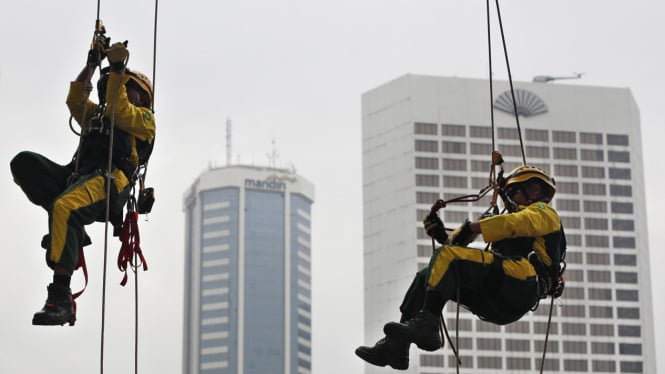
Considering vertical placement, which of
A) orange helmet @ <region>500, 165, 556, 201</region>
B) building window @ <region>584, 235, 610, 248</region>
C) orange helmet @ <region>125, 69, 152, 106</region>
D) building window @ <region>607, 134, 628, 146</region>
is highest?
building window @ <region>607, 134, 628, 146</region>

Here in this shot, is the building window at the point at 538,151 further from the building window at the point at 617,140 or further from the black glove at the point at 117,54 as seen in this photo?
the black glove at the point at 117,54

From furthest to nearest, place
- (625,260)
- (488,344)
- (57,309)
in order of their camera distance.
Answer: (625,260)
(488,344)
(57,309)

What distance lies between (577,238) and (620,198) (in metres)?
6.35

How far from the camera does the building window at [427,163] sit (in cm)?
13300

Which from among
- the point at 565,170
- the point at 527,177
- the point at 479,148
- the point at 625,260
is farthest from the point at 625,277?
the point at 527,177

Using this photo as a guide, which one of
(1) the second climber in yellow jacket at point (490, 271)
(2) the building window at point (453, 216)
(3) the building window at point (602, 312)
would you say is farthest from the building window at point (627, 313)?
(1) the second climber in yellow jacket at point (490, 271)

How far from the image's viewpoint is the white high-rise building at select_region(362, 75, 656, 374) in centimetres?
13012

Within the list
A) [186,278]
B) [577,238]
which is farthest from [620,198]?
[186,278]

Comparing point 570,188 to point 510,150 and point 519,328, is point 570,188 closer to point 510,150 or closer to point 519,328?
point 510,150

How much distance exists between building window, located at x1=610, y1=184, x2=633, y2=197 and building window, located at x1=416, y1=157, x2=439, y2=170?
60.0 ft

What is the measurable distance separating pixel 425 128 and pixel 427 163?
131 inches

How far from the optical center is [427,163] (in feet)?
438

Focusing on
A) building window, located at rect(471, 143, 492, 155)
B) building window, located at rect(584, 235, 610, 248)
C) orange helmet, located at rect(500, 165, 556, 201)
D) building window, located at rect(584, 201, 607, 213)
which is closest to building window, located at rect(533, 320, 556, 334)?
building window, located at rect(584, 235, 610, 248)

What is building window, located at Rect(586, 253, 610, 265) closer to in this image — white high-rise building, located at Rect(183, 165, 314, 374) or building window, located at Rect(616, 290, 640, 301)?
building window, located at Rect(616, 290, 640, 301)
